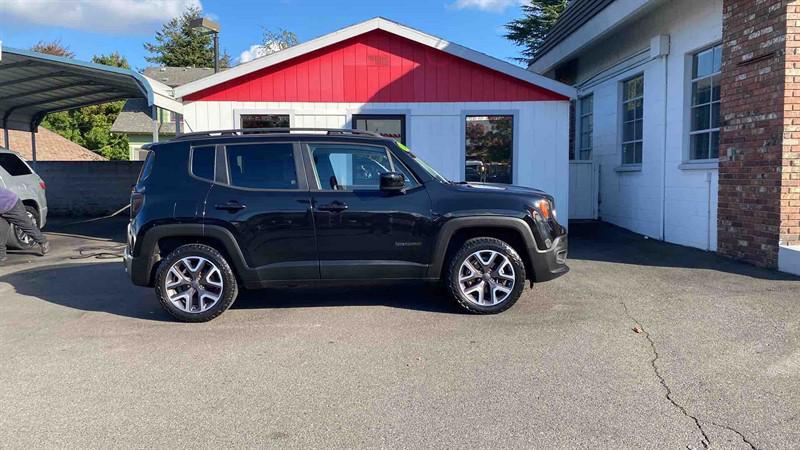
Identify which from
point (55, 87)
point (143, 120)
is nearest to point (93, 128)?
point (143, 120)

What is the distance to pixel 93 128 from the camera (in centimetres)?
3650

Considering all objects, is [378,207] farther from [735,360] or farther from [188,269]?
[735,360]

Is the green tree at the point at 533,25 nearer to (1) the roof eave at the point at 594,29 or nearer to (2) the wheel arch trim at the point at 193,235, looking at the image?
(1) the roof eave at the point at 594,29

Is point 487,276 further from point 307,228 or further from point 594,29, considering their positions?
point 594,29

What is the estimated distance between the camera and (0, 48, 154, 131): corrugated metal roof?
1024 cm

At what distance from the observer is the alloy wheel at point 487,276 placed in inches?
235

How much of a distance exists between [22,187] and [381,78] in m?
6.65

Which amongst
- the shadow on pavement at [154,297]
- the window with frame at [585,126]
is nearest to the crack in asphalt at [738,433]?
the shadow on pavement at [154,297]

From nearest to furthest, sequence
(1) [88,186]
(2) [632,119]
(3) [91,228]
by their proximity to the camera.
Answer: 1. (2) [632,119]
2. (3) [91,228]
3. (1) [88,186]

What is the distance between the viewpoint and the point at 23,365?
4.82m

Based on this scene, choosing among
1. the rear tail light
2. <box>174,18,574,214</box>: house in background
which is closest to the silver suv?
<box>174,18,574,214</box>: house in background

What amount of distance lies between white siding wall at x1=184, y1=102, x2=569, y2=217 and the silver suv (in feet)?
11.8

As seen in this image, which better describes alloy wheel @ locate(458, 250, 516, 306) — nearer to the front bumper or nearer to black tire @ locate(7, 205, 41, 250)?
the front bumper

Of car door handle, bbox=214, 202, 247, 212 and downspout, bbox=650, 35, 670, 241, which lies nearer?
car door handle, bbox=214, 202, 247, 212
